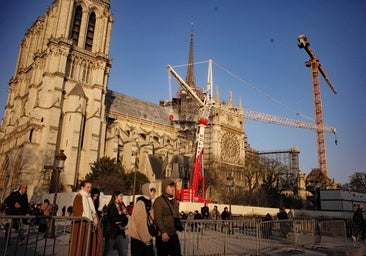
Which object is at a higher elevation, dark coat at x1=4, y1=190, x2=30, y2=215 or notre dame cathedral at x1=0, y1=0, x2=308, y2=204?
notre dame cathedral at x1=0, y1=0, x2=308, y2=204

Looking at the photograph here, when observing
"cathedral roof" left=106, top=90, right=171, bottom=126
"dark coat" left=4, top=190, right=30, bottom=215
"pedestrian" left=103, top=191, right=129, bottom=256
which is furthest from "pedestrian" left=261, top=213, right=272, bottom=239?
"cathedral roof" left=106, top=90, right=171, bottom=126

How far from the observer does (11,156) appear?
3997 centimetres

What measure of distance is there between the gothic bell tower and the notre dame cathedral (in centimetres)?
12

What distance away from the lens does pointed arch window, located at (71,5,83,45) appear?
149ft

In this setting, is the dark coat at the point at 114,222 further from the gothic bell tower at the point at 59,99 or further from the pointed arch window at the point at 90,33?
the pointed arch window at the point at 90,33

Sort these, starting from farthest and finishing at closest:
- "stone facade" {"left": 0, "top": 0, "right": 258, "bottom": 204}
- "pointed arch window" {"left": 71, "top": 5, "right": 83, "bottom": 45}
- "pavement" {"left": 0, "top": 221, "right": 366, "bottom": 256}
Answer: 1. "pointed arch window" {"left": 71, "top": 5, "right": 83, "bottom": 45}
2. "stone facade" {"left": 0, "top": 0, "right": 258, "bottom": 204}
3. "pavement" {"left": 0, "top": 221, "right": 366, "bottom": 256}

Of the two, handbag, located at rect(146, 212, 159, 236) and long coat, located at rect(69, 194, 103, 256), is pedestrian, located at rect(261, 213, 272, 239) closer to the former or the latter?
handbag, located at rect(146, 212, 159, 236)

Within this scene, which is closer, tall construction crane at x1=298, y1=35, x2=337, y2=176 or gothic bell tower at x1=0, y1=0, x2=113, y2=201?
gothic bell tower at x1=0, y1=0, x2=113, y2=201

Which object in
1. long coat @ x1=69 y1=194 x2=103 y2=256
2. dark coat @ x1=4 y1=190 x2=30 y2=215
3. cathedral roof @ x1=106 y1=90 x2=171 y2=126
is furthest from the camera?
cathedral roof @ x1=106 y1=90 x2=171 y2=126

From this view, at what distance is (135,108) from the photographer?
6084cm

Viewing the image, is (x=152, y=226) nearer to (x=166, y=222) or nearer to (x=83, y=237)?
(x=166, y=222)

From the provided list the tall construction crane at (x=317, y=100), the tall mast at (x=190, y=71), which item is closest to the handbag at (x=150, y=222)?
the tall construction crane at (x=317, y=100)

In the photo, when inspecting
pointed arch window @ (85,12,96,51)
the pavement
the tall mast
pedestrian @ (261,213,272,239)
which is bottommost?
the pavement

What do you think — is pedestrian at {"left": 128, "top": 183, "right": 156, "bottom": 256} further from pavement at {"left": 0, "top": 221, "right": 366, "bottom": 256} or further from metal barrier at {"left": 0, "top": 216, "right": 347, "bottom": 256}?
pavement at {"left": 0, "top": 221, "right": 366, "bottom": 256}
